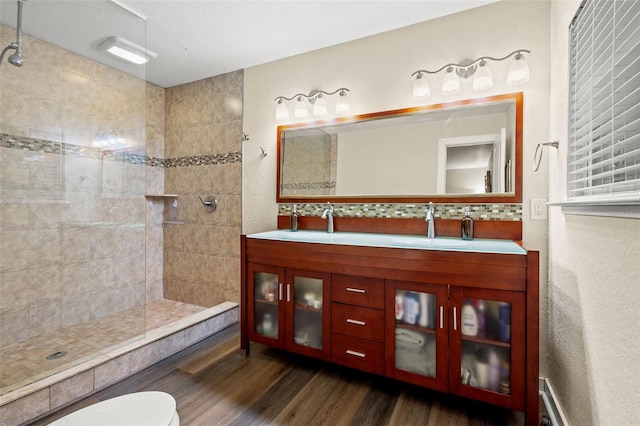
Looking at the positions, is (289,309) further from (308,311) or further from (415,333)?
(415,333)

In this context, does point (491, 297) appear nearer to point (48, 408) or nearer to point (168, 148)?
point (48, 408)

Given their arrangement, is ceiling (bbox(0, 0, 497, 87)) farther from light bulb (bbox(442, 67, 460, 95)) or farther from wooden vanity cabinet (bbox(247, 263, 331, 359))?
wooden vanity cabinet (bbox(247, 263, 331, 359))

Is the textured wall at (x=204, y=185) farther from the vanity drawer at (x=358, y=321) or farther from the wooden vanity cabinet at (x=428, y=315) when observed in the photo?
the vanity drawer at (x=358, y=321)

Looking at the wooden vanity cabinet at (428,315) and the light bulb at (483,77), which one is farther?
the light bulb at (483,77)

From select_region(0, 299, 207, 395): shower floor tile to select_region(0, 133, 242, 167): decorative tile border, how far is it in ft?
4.34

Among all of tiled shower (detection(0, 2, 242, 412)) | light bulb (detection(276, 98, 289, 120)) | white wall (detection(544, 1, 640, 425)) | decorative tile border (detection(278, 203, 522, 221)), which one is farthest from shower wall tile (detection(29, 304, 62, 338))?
white wall (detection(544, 1, 640, 425))

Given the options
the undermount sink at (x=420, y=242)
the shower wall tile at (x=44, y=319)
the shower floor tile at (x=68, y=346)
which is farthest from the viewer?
the shower wall tile at (x=44, y=319)

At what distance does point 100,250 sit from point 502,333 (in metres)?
2.99

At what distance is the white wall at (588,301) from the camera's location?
0.87 meters

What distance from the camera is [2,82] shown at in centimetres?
195

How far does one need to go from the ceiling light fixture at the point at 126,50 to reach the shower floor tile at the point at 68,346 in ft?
6.83

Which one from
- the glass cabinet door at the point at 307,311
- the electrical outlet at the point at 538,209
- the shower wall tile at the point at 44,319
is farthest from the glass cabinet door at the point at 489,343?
the shower wall tile at the point at 44,319

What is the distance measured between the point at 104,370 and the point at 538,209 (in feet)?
8.86

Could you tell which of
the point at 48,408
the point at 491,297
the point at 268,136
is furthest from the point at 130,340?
the point at 491,297
